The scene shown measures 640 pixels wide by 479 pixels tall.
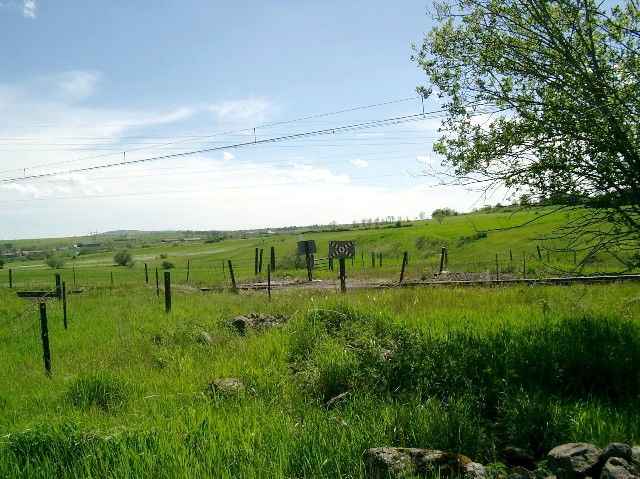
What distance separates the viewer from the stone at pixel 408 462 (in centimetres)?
418

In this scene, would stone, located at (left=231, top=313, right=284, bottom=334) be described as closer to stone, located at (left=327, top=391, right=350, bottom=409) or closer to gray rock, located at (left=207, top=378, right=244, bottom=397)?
gray rock, located at (left=207, top=378, right=244, bottom=397)

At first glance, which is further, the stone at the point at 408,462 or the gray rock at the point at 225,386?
the gray rock at the point at 225,386

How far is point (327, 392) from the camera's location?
22.3ft

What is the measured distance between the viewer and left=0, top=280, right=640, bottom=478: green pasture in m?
4.74

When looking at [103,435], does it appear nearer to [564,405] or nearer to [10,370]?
[564,405]

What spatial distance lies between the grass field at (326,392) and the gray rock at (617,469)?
1.36 meters

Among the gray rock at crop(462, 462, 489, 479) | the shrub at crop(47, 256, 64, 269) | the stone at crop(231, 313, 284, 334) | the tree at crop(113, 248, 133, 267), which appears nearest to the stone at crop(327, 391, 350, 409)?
the gray rock at crop(462, 462, 489, 479)

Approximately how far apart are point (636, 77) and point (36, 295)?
32.6m

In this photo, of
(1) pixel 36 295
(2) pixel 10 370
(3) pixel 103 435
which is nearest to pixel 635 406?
(3) pixel 103 435

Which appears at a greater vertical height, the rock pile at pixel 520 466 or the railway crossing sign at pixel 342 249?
the railway crossing sign at pixel 342 249

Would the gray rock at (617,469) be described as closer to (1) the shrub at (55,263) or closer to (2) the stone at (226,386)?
(2) the stone at (226,386)

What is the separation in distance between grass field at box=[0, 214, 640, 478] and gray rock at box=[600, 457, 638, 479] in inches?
53.5

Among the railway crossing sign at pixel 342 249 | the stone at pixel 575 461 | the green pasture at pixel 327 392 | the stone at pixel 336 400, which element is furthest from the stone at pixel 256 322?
the stone at pixel 575 461

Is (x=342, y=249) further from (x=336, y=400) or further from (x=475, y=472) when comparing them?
(x=475, y=472)
